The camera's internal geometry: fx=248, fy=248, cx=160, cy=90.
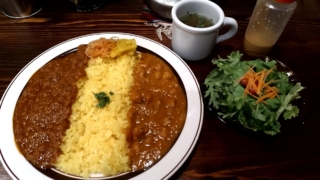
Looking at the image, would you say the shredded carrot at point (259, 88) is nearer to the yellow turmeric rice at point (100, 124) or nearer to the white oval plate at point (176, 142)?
the white oval plate at point (176, 142)

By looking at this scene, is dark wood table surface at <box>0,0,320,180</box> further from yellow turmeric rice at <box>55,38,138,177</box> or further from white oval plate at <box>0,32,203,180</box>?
yellow turmeric rice at <box>55,38,138,177</box>

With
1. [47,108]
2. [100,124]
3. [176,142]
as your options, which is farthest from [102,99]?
[176,142]

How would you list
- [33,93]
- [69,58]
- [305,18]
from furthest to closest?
[305,18], [69,58], [33,93]

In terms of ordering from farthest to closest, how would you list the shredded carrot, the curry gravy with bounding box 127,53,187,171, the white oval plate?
the shredded carrot, the curry gravy with bounding box 127,53,187,171, the white oval plate

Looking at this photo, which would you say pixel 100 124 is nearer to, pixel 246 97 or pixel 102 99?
pixel 102 99

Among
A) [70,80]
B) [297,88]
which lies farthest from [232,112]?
[70,80]

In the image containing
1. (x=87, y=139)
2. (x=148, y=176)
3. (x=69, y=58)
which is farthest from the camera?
(x=69, y=58)

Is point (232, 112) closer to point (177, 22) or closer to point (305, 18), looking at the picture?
point (177, 22)

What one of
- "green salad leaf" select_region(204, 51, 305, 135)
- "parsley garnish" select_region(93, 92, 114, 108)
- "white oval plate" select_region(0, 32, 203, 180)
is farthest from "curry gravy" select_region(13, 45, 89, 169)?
"green salad leaf" select_region(204, 51, 305, 135)
